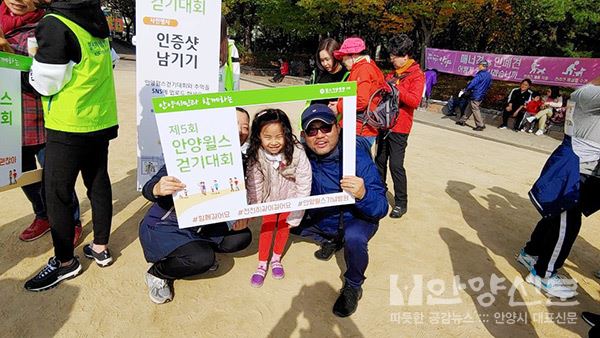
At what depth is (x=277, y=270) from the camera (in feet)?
8.95

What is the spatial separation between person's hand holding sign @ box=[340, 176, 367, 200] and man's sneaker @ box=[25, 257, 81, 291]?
196 centimetres

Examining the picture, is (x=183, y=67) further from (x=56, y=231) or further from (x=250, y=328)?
(x=250, y=328)

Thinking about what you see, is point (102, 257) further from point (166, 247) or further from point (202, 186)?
point (202, 186)

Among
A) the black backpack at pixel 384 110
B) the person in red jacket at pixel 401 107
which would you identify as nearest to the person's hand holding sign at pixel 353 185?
the black backpack at pixel 384 110

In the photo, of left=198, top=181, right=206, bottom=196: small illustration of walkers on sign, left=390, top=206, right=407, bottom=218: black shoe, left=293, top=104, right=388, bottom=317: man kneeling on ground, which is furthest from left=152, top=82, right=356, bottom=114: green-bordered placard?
left=390, top=206, right=407, bottom=218: black shoe

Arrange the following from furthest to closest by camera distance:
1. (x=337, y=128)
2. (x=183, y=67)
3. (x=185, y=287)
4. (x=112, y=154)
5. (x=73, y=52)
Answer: (x=112, y=154), (x=183, y=67), (x=185, y=287), (x=337, y=128), (x=73, y=52)

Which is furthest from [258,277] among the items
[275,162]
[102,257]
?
[102,257]

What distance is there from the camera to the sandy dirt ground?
2.25 metres

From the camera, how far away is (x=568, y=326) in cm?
242

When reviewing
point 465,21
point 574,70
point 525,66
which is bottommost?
point 574,70

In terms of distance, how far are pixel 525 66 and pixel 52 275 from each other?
12.1 metres

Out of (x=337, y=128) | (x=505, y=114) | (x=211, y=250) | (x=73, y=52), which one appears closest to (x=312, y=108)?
(x=337, y=128)

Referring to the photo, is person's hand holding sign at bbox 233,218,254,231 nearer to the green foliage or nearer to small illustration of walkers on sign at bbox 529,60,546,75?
small illustration of walkers on sign at bbox 529,60,546,75

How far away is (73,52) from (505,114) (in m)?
10.7
